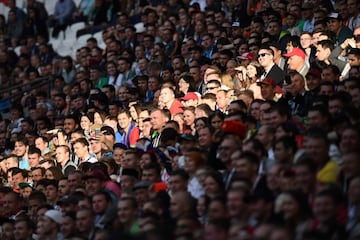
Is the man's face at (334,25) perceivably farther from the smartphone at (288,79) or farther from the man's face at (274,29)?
the smartphone at (288,79)

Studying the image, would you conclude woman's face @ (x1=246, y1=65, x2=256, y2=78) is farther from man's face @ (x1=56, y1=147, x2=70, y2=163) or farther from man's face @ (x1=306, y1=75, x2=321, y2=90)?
man's face @ (x1=56, y1=147, x2=70, y2=163)

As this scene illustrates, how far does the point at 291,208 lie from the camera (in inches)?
433

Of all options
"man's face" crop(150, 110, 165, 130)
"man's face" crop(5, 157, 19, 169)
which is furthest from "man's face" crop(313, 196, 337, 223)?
"man's face" crop(5, 157, 19, 169)

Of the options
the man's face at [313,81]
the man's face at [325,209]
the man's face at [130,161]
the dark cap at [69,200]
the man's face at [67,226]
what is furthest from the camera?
the man's face at [313,81]

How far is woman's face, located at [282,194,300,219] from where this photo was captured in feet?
36.1

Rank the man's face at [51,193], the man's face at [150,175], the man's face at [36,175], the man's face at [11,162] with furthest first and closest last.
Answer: the man's face at [11,162], the man's face at [36,175], the man's face at [51,193], the man's face at [150,175]

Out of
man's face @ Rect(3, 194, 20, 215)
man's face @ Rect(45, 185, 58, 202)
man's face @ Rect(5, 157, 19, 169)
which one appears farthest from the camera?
man's face @ Rect(5, 157, 19, 169)

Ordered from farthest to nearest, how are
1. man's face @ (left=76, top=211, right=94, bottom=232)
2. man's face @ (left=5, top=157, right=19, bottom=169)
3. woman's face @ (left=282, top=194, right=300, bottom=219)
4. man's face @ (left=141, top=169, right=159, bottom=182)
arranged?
man's face @ (left=5, top=157, right=19, bottom=169) → man's face @ (left=141, top=169, right=159, bottom=182) → man's face @ (left=76, top=211, right=94, bottom=232) → woman's face @ (left=282, top=194, right=300, bottom=219)

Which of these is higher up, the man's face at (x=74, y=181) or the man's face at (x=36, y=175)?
the man's face at (x=74, y=181)

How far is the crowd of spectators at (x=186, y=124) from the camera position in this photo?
11.5 meters

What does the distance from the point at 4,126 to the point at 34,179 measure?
4456 millimetres

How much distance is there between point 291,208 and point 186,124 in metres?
5.16

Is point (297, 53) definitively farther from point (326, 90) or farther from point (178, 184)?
point (178, 184)

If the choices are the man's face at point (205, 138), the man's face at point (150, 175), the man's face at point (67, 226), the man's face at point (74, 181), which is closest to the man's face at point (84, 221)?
the man's face at point (67, 226)
